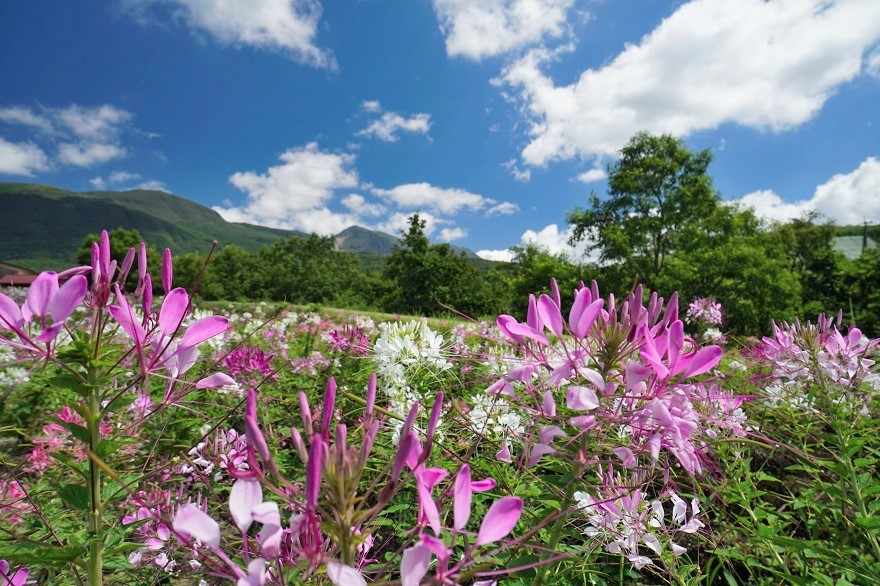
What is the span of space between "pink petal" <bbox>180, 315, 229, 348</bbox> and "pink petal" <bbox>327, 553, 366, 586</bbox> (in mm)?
516

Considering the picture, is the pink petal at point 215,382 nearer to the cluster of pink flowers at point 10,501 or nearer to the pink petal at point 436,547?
the pink petal at point 436,547

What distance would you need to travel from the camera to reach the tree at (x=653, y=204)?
22875 mm

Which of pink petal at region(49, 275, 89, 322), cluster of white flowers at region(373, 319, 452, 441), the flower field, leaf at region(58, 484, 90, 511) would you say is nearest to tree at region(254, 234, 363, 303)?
cluster of white flowers at region(373, 319, 452, 441)

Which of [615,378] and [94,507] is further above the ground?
[615,378]

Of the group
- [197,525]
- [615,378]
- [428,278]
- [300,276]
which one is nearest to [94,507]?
[197,525]

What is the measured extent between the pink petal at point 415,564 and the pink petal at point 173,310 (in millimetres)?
625

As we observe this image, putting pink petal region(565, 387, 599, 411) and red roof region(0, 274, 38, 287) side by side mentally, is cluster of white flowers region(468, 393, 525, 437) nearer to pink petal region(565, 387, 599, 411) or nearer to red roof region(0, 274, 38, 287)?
pink petal region(565, 387, 599, 411)

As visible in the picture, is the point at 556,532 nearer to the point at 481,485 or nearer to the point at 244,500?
the point at 481,485

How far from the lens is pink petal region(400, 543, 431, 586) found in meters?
→ 0.55

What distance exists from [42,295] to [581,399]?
1116 millimetres

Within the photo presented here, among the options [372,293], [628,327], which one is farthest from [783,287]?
[372,293]

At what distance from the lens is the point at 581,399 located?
955 mm

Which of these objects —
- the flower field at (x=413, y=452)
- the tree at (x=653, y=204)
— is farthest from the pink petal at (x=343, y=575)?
the tree at (x=653, y=204)

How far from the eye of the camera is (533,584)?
1.04 metres
